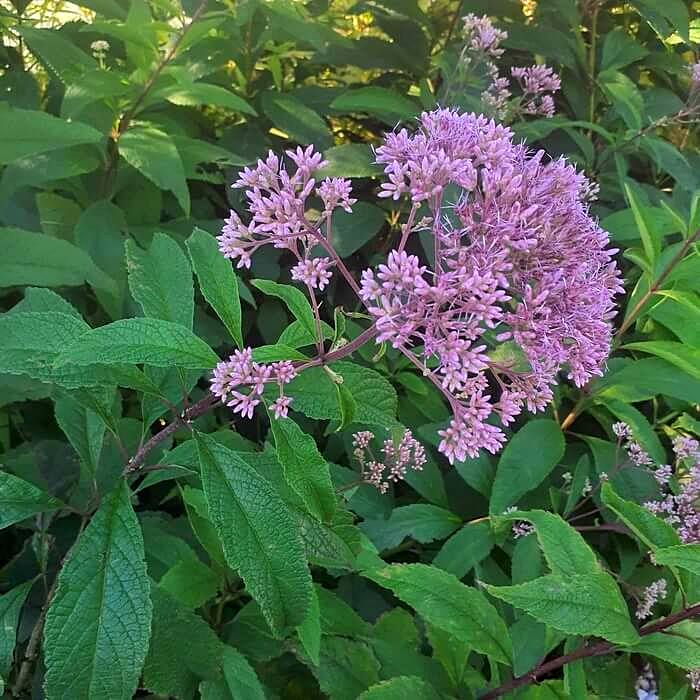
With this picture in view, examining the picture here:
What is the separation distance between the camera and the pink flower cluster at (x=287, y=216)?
1156mm

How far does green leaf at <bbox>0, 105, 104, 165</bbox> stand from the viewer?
1.59m

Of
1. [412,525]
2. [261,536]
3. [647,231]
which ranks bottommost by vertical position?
[412,525]

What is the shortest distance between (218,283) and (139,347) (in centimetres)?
25

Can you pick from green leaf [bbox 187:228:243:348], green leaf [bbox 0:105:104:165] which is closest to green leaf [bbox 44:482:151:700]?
green leaf [bbox 187:228:243:348]

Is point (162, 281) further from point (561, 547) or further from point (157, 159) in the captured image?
point (561, 547)

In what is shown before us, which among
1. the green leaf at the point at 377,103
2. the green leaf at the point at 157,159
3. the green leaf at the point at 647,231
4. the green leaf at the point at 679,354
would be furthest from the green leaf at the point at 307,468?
the green leaf at the point at 377,103

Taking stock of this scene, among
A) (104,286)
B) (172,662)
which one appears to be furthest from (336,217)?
(172,662)

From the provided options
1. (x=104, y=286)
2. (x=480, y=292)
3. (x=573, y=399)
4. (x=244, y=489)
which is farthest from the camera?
(x=573, y=399)

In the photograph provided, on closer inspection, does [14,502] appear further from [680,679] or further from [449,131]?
[680,679]

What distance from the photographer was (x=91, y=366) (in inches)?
45.4

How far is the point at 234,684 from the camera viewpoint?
1.34 metres

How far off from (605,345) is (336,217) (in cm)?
116

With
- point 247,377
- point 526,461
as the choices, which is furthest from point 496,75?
point 247,377

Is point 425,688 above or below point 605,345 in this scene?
below
